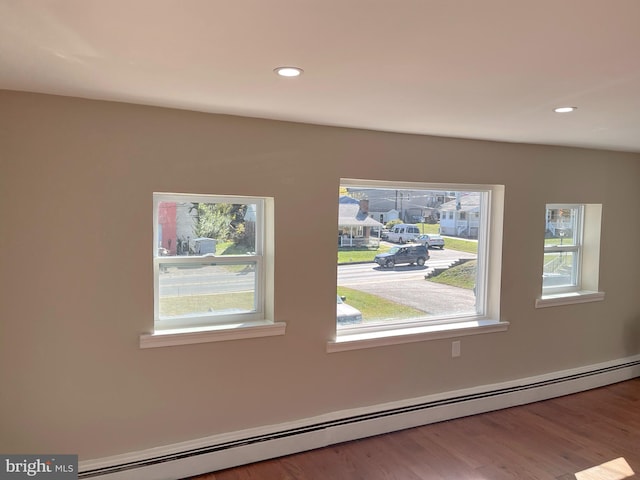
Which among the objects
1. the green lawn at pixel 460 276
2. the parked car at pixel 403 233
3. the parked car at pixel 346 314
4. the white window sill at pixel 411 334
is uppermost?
the parked car at pixel 403 233

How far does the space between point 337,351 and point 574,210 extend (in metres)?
2.70

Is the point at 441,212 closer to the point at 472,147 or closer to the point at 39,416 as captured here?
the point at 472,147

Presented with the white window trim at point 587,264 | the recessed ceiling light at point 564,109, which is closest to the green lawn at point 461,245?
the white window trim at point 587,264

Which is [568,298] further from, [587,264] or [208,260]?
[208,260]

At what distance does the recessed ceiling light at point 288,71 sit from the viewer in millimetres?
1774

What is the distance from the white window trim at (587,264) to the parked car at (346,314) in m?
1.81

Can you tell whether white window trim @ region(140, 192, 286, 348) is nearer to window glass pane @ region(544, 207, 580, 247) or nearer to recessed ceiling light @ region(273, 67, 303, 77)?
recessed ceiling light @ region(273, 67, 303, 77)

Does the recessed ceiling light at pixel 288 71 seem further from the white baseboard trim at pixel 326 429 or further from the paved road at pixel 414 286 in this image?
the white baseboard trim at pixel 326 429

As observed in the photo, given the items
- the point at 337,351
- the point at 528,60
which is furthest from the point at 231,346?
the point at 528,60

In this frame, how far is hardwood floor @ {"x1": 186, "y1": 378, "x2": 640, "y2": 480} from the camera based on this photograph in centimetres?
281

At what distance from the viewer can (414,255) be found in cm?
362

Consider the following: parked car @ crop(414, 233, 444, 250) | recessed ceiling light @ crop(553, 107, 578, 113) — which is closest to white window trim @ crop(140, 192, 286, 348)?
parked car @ crop(414, 233, 444, 250)

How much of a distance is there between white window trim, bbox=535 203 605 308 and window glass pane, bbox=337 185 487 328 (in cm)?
86

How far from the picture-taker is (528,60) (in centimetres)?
166
